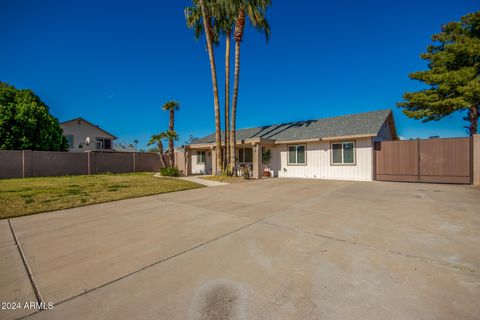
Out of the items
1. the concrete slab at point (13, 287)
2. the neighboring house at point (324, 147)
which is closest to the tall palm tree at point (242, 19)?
the neighboring house at point (324, 147)

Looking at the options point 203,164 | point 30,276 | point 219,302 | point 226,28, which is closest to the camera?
point 219,302

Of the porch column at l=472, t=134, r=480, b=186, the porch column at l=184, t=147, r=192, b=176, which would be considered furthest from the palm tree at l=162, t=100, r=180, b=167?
the porch column at l=472, t=134, r=480, b=186

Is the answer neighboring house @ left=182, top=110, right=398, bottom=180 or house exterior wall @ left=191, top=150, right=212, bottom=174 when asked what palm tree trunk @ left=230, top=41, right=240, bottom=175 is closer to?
neighboring house @ left=182, top=110, right=398, bottom=180

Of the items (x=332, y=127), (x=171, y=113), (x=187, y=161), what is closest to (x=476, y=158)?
(x=332, y=127)

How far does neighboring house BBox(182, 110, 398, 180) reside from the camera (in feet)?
38.8

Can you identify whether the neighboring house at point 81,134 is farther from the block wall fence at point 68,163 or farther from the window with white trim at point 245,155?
the window with white trim at point 245,155

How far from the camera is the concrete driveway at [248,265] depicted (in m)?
1.87

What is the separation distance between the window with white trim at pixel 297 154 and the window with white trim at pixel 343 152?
6.23 feet

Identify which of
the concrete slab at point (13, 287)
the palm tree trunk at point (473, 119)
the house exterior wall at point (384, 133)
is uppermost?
the palm tree trunk at point (473, 119)

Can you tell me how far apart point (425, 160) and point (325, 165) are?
482 centimetres

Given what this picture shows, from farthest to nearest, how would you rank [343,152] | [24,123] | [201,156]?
1. [201,156]
2. [24,123]
3. [343,152]

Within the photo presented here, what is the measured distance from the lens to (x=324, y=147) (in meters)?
13.0

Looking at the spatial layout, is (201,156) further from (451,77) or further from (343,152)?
(451,77)

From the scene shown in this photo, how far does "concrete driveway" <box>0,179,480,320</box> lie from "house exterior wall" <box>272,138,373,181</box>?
7.05 meters
